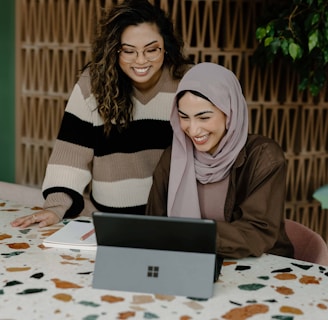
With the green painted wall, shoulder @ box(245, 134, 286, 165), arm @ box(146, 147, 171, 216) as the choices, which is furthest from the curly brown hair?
the green painted wall

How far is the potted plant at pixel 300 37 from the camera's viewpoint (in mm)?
3117

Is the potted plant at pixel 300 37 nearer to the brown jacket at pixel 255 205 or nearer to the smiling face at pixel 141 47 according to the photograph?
the smiling face at pixel 141 47

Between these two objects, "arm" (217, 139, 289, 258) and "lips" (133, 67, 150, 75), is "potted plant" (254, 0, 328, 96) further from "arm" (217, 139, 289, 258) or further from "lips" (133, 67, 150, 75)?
"arm" (217, 139, 289, 258)

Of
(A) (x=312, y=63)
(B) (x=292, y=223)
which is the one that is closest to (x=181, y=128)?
(B) (x=292, y=223)

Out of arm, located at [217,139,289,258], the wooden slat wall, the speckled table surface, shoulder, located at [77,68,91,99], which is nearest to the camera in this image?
the speckled table surface

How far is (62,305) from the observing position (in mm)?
1538

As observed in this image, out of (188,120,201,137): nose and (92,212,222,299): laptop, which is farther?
(188,120,201,137): nose

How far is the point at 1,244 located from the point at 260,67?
219cm

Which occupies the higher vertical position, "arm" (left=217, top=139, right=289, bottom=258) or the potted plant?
the potted plant

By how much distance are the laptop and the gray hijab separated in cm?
55

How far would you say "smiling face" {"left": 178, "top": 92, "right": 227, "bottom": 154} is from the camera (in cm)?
210

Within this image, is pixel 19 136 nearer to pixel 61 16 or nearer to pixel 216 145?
pixel 61 16

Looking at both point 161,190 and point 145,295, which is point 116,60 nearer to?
point 161,190

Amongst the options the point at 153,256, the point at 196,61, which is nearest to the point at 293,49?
the point at 196,61
